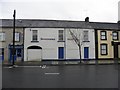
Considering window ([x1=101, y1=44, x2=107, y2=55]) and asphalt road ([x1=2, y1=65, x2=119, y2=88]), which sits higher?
window ([x1=101, y1=44, x2=107, y2=55])

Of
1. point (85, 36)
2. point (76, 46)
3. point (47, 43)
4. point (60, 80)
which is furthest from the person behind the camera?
point (85, 36)

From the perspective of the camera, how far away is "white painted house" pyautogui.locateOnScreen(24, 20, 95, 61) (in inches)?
1119

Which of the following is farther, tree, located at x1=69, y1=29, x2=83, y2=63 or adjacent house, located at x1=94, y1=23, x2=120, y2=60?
adjacent house, located at x1=94, y1=23, x2=120, y2=60

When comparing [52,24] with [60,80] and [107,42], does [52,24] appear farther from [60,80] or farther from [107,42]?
[60,80]

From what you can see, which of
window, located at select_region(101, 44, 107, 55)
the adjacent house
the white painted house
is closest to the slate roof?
the white painted house

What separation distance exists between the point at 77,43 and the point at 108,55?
5.82 m

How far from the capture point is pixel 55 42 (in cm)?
2872

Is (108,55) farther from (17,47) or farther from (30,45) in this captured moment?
(17,47)

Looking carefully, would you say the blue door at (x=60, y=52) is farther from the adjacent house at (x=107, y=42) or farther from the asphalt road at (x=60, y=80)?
the asphalt road at (x=60, y=80)

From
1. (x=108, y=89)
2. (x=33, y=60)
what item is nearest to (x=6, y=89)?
(x=108, y=89)

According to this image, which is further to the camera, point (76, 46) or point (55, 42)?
point (76, 46)

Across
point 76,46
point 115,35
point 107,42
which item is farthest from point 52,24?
point 115,35

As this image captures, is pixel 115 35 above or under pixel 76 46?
above

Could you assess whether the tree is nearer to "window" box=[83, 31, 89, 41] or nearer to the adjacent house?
"window" box=[83, 31, 89, 41]
